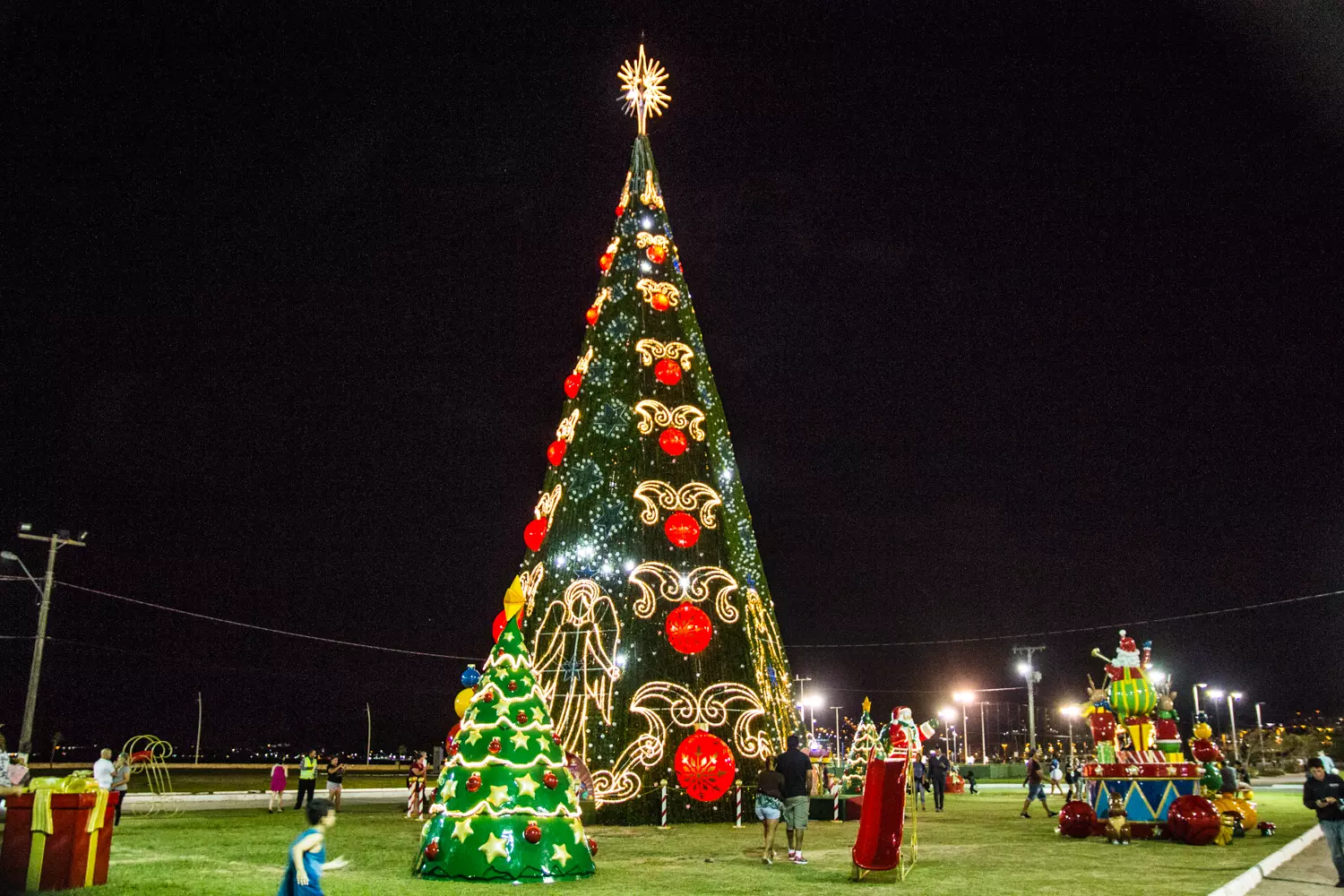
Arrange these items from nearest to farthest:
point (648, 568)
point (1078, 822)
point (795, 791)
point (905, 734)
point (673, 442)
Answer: point (905, 734) < point (795, 791) < point (1078, 822) < point (648, 568) < point (673, 442)

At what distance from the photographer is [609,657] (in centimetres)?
1677

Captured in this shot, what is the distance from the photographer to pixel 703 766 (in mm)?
16344

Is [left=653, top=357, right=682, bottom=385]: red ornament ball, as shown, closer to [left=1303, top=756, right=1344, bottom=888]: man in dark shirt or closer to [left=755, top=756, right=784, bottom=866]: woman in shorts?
[left=755, top=756, right=784, bottom=866]: woman in shorts

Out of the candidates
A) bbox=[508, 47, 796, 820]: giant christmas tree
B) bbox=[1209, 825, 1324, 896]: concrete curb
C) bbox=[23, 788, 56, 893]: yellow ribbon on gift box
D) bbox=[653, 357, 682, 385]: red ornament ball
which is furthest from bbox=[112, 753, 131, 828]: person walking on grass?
bbox=[1209, 825, 1324, 896]: concrete curb

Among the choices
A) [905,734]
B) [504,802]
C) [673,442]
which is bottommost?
[504,802]

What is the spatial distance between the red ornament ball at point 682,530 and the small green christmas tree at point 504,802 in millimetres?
6599

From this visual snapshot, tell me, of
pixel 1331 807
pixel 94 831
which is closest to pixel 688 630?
pixel 1331 807

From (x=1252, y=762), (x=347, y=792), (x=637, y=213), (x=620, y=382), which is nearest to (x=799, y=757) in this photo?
(x=620, y=382)

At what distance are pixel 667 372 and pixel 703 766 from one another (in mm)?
7244

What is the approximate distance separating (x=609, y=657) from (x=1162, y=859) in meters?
8.78

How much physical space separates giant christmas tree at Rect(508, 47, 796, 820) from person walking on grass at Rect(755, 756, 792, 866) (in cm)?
382

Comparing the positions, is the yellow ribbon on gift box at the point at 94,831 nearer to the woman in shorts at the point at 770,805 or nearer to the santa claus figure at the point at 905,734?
the woman in shorts at the point at 770,805

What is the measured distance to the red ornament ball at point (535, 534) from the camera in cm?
1827

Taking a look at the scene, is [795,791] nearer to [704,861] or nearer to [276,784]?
[704,861]
